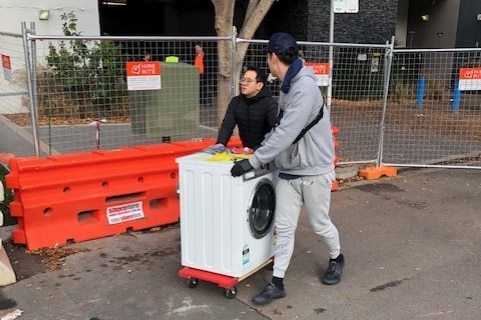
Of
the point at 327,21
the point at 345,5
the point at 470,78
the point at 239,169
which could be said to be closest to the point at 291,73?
the point at 239,169

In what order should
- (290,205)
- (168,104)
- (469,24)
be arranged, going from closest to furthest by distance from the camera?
(290,205) → (168,104) → (469,24)

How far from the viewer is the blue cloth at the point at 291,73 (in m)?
3.64

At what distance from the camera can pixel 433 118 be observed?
493 inches

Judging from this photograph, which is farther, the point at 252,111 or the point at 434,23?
the point at 434,23

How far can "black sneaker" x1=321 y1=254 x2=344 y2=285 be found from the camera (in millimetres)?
4160

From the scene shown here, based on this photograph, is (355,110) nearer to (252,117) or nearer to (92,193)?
(252,117)

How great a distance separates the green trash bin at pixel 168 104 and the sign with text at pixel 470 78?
153 inches

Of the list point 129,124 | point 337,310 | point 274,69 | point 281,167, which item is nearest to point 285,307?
point 337,310

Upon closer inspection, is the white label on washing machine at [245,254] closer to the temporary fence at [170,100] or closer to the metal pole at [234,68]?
the temporary fence at [170,100]

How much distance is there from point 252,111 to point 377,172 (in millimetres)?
3674

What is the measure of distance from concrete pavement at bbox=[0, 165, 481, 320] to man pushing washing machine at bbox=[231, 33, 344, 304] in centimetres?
37

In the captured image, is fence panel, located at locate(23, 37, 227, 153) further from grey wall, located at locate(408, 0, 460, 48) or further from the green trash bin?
grey wall, located at locate(408, 0, 460, 48)

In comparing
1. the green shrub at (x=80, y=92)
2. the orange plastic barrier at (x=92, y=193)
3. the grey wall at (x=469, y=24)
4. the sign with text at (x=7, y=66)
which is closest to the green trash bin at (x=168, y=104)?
the green shrub at (x=80, y=92)

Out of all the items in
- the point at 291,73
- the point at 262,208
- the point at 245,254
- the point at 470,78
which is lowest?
the point at 245,254
